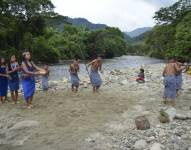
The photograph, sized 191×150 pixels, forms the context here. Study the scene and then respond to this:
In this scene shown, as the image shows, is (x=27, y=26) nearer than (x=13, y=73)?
No

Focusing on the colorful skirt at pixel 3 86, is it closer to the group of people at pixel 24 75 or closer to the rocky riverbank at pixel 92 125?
the group of people at pixel 24 75

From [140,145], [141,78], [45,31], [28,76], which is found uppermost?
[45,31]

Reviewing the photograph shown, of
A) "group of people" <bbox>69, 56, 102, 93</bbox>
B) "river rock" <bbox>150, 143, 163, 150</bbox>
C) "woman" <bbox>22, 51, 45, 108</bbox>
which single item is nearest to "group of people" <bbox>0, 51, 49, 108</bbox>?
"woman" <bbox>22, 51, 45, 108</bbox>

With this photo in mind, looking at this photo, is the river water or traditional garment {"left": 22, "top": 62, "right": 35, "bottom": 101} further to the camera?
the river water

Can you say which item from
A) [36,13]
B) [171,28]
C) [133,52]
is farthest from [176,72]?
[133,52]

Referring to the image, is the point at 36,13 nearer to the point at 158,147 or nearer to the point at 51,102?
the point at 51,102

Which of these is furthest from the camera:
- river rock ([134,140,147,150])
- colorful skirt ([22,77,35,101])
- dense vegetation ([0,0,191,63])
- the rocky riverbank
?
dense vegetation ([0,0,191,63])

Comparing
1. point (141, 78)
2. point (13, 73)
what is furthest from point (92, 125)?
point (141, 78)

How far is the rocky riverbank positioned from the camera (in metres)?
8.66

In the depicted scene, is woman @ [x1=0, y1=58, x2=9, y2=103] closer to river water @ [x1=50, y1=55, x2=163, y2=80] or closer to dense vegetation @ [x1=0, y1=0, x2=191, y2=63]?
dense vegetation @ [x1=0, y1=0, x2=191, y2=63]

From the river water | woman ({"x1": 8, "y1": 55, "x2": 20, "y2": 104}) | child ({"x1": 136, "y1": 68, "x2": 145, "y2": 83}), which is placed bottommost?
the river water

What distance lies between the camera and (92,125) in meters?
10.1

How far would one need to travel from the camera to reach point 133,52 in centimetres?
15200

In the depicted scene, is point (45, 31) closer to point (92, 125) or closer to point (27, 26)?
point (27, 26)
